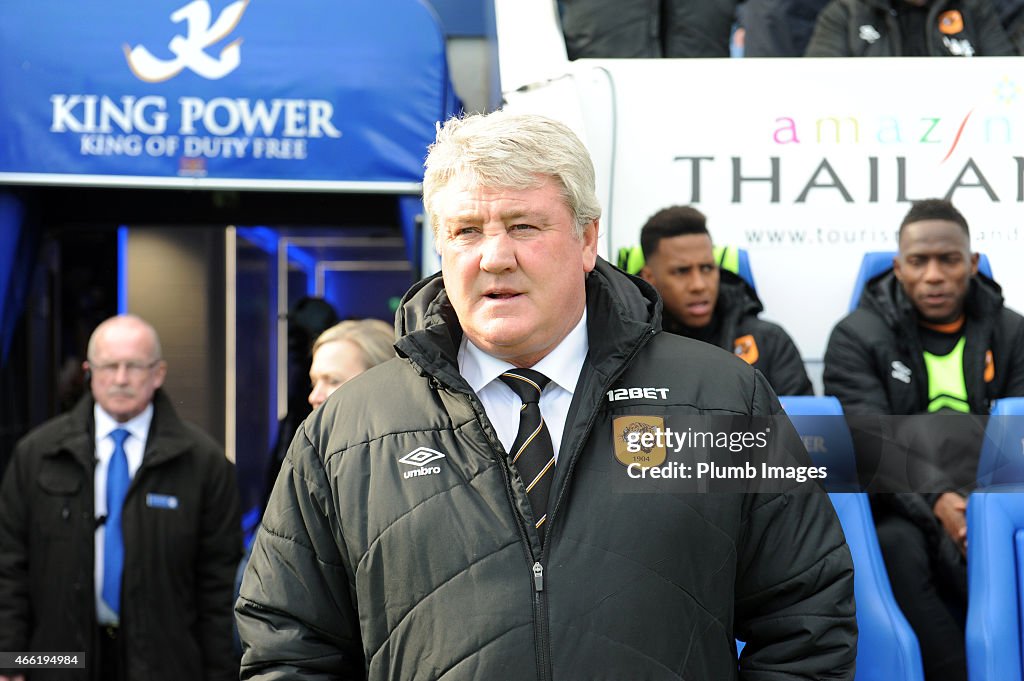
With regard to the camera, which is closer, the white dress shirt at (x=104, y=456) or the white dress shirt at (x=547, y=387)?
the white dress shirt at (x=547, y=387)

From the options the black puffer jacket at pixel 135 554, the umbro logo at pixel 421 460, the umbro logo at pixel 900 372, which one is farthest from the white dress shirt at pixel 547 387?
the black puffer jacket at pixel 135 554

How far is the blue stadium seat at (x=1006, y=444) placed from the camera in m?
2.53

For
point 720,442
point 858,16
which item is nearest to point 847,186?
point 858,16

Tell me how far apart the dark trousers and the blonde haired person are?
1393 mm

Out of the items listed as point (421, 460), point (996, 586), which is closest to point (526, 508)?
point (421, 460)

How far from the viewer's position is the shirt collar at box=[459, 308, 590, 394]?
1793mm

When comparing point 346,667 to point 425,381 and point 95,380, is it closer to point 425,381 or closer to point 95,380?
point 425,381

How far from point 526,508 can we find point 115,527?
233cm

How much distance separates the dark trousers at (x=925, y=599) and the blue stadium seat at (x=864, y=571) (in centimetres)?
12

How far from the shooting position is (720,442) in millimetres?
1710

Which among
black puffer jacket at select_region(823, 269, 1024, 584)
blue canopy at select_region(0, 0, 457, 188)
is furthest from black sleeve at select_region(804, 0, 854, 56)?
blue canopy at select_region(0, 0, 457, 188)

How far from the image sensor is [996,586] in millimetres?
2383

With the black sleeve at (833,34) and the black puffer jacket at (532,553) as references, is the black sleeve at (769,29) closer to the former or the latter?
the black sleeve at (833,34)

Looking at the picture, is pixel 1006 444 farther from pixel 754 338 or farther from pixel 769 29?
pixel 769 29
